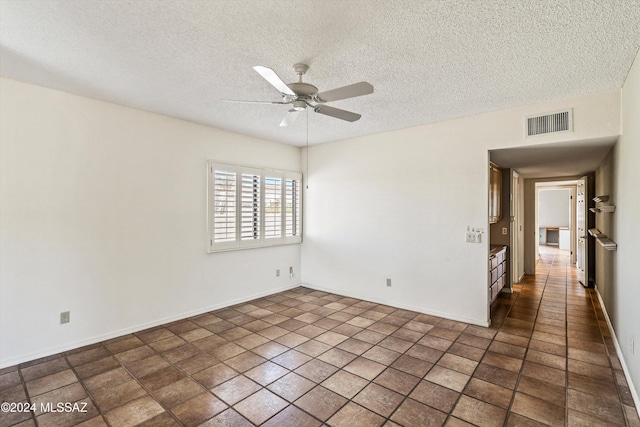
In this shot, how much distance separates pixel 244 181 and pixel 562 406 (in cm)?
425

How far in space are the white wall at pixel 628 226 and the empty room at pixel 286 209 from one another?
0.14 ft

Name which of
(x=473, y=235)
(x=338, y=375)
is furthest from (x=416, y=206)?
(x=338, y=375)

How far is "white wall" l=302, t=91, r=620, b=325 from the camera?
143 inches

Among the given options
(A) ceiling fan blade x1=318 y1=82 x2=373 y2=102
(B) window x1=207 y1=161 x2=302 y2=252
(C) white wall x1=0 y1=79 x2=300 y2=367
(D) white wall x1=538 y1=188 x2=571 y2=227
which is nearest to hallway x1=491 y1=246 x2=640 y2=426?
(A) ceiling fan blade x1=318 y1=82 x2=373 y2=102

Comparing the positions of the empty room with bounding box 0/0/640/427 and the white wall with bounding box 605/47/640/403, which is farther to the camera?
the white wall with bounding box 605/47/640/403

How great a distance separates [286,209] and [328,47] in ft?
11.2

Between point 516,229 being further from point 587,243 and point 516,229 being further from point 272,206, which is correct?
point 272,206

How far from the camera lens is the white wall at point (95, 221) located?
2844mm

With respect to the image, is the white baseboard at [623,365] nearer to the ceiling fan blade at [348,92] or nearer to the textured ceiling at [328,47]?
the textured ceiling at [328,47]

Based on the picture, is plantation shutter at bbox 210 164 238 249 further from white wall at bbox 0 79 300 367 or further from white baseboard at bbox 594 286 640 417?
white baseboard at bbox 594 286 640 417

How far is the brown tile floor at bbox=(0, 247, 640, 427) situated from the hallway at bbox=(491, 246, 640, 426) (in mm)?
13

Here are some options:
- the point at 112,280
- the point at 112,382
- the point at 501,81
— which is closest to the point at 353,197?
the point at 501,81

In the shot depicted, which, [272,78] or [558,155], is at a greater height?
[272,78]

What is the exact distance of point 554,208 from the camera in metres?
11.8
